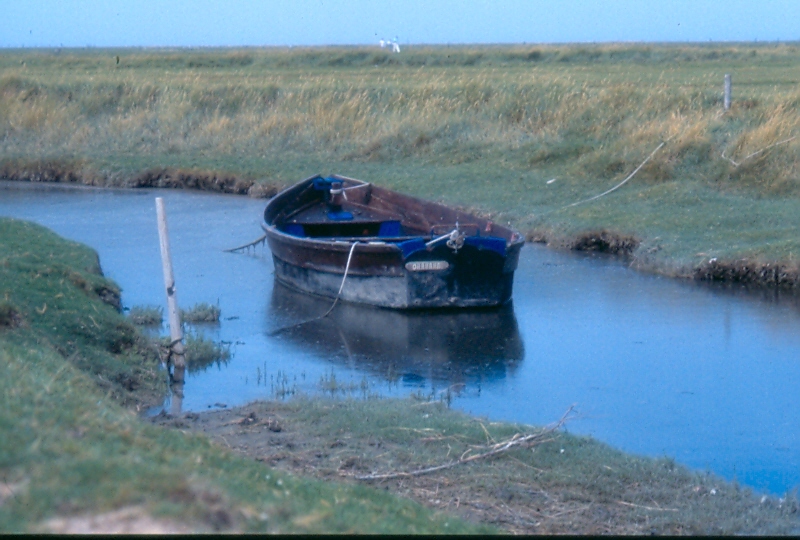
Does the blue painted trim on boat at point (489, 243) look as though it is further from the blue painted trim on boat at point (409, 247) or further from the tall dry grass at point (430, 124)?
the tall dry grass at point (430, 124)

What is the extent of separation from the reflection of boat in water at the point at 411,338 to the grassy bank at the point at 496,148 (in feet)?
11.0

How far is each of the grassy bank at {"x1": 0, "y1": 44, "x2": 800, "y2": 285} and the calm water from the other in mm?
1367

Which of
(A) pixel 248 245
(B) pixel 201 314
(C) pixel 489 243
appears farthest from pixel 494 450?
(A) pixel 248 245

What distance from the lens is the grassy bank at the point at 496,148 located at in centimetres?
1364

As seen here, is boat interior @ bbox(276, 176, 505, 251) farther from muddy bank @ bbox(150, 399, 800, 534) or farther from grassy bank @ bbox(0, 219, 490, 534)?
grassy bank @ bbox(0, 219, 490, 534)

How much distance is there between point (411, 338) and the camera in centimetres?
980

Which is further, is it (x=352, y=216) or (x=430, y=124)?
(x=430, y=124)

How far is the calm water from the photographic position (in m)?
7.16

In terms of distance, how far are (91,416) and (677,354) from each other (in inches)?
257

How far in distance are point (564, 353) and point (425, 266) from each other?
1.95 m

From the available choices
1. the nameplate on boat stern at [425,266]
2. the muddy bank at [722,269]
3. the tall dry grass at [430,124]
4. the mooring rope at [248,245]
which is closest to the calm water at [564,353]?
the mooring rope at [248,245]

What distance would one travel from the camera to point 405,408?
682 cm

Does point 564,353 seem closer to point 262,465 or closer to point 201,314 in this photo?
point 201,314

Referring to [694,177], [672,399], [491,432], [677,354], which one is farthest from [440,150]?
[491,432]
